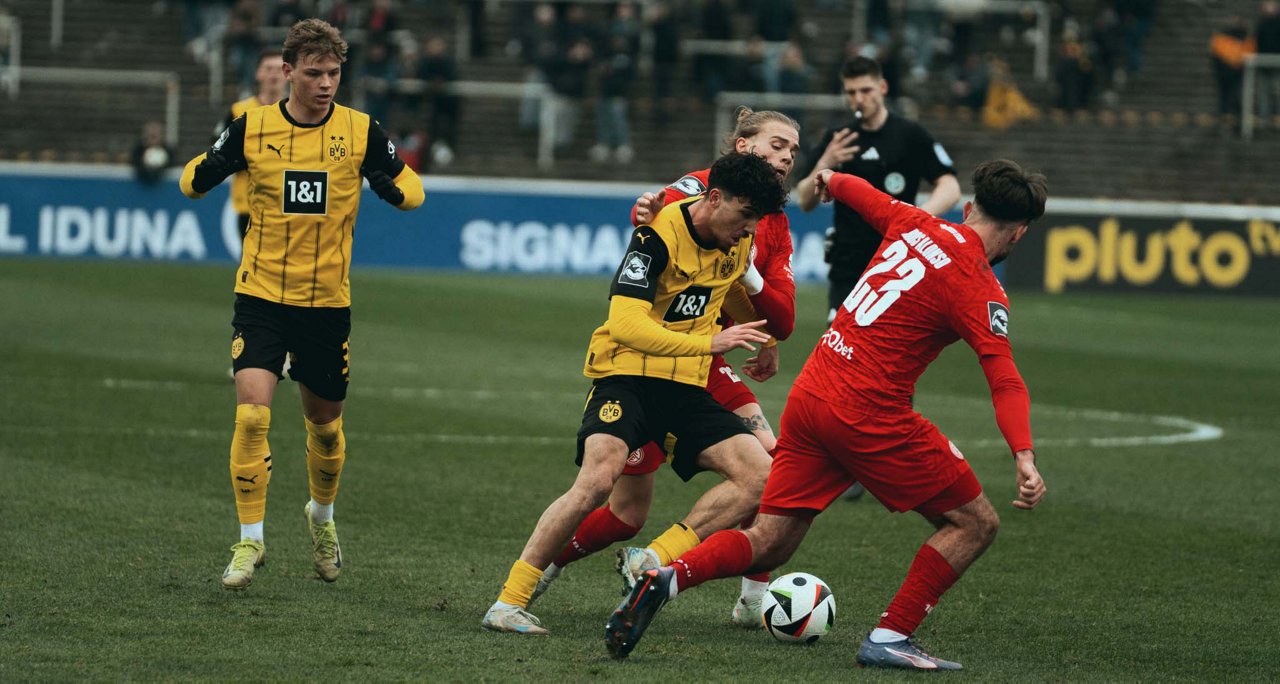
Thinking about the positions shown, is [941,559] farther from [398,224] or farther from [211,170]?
[398,224]

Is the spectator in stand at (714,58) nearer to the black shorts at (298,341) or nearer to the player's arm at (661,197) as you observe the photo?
the player's arm at (661,197)

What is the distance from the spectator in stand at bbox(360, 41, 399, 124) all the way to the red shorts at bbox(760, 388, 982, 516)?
21045mm

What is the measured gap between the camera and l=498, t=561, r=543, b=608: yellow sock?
6504mm

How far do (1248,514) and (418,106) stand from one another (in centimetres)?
1944

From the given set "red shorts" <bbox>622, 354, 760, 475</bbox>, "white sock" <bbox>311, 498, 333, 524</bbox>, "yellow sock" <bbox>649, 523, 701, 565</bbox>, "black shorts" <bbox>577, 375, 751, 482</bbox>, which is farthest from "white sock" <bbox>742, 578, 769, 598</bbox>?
"white sock" <bbox>311, 498, 333, 524</bbox>

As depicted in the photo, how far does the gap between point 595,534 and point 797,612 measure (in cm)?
106

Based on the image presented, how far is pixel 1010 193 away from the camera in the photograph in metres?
6.04

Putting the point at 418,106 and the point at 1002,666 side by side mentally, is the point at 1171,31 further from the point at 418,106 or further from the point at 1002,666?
the point at 1002,666

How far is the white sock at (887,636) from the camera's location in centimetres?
619

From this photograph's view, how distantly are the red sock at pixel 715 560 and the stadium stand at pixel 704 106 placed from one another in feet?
67.2

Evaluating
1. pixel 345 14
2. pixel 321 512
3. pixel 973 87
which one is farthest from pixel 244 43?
pixel 321 512

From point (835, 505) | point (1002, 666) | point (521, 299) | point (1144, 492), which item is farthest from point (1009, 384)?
point (521, 299)

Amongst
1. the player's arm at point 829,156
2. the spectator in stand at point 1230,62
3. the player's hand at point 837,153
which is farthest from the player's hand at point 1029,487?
the spectator in stand at point 1230,62

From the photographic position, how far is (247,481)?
726cm
